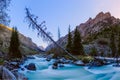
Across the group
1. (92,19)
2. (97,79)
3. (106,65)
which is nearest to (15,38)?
(106,65)

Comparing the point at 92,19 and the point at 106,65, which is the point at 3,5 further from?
the point at 92,19

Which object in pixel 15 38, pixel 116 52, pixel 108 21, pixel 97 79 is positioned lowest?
pixel 97 79

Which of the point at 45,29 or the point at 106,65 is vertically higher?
the point at 45,29

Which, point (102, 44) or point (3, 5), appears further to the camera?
point (102, 44)

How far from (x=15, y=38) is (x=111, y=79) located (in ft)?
140

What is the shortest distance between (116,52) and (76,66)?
23.2m

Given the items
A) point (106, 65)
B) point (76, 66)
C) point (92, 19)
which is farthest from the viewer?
point (92, 19)

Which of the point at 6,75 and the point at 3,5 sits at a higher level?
the point at 3,5

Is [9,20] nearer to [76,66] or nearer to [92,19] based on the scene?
[76,66]

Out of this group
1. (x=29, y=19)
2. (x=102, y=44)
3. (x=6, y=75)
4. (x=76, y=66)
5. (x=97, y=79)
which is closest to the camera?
(x=6, y=75)

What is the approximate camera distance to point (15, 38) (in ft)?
194

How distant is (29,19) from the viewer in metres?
16.1

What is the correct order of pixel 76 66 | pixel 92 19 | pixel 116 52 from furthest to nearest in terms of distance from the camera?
pixel 92 19
pixel 116 52
pixel 76 66

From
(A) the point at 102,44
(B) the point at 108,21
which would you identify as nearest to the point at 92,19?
(B) the point at 108,21
